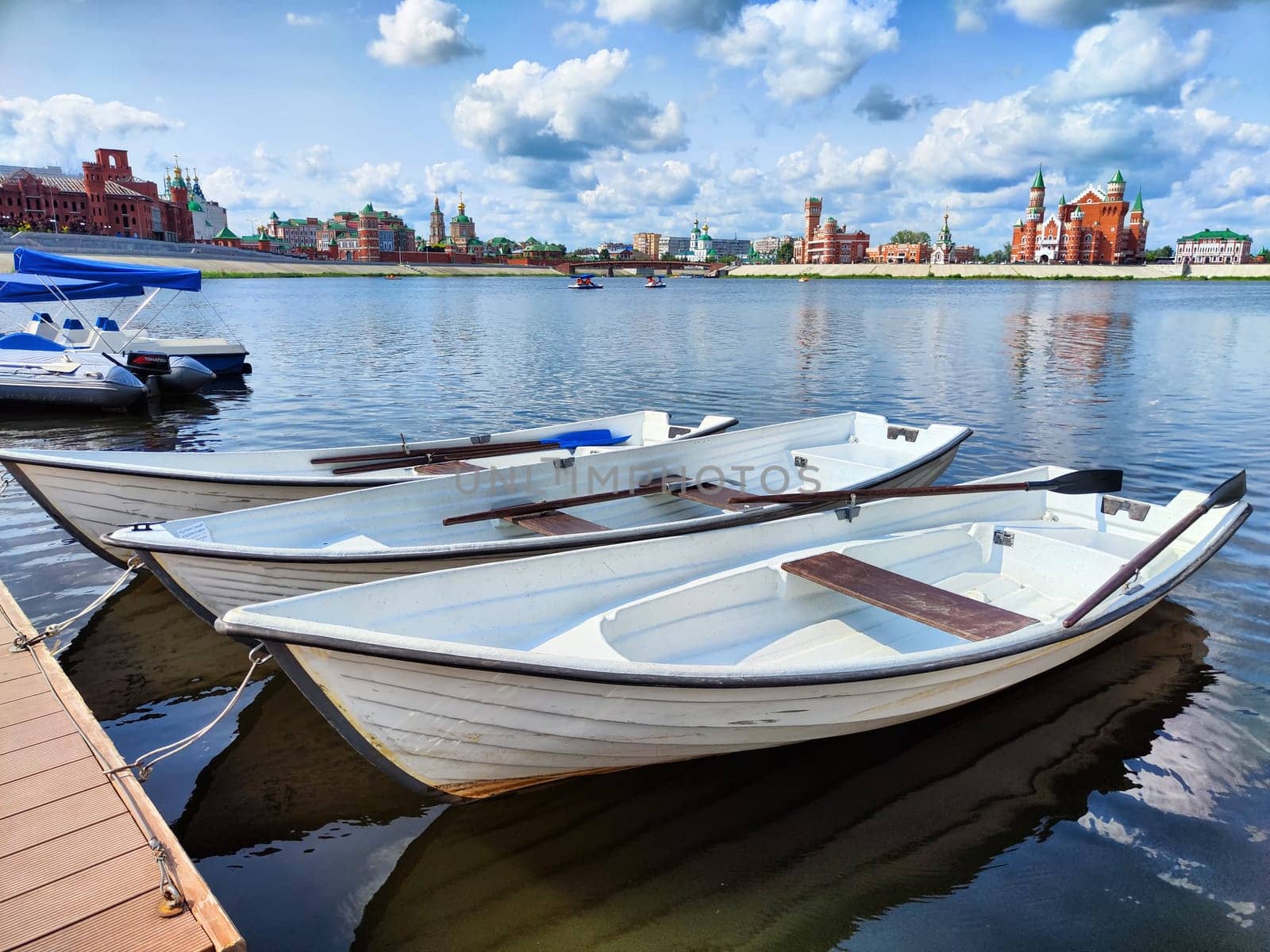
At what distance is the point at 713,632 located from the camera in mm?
5359

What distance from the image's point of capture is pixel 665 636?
201 inches

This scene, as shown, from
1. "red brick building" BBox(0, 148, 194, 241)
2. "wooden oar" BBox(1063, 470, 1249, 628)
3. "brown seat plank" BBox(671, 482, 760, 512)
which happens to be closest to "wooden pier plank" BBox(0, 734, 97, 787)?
"brown seat plank" BBox(671, 482, 760, 512)

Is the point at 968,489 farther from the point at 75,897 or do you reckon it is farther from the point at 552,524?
the point at 75,897

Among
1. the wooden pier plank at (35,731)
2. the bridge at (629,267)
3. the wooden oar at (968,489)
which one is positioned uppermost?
the bridge at (629,267)

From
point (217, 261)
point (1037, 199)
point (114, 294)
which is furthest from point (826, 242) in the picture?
point (114, 294)

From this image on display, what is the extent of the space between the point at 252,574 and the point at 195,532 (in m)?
0.59

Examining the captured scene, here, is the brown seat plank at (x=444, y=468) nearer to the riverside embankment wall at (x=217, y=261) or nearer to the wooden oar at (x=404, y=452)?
the wooden oar at (x=404, y=452)

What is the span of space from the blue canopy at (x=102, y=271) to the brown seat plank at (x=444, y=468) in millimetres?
10413

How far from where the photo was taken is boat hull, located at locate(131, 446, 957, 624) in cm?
538

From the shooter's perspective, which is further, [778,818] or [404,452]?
[404,452]

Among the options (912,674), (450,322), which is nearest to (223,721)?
(912,674)

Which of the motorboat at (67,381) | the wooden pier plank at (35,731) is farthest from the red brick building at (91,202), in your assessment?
the wooden pier plank at (35,731)

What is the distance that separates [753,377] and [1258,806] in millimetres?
19331

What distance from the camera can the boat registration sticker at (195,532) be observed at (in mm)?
5484
